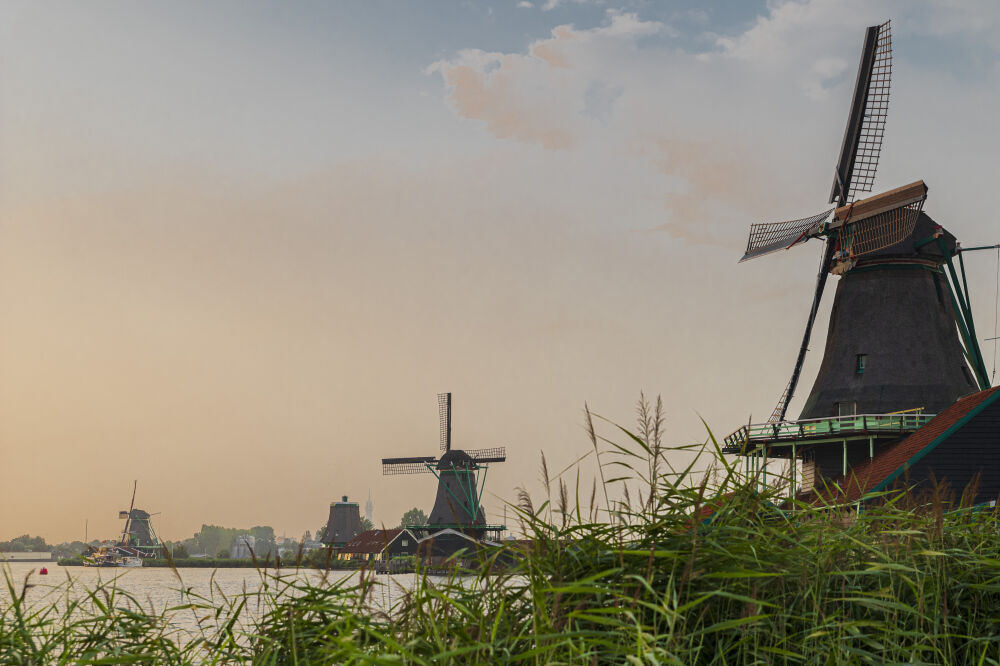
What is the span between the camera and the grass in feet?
12.8

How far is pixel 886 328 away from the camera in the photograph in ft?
99.1

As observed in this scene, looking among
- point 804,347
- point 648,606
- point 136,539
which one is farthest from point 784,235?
point 136,539

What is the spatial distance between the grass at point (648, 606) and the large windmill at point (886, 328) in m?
24.4

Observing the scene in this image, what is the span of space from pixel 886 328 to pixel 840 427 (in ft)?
13.8

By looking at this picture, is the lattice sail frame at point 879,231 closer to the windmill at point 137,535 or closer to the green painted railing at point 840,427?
the green painted railing at point 840,427

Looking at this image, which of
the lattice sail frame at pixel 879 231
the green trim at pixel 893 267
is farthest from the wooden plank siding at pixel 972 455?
A: the green trim at pixel 893 267

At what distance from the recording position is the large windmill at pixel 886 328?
2933 cm

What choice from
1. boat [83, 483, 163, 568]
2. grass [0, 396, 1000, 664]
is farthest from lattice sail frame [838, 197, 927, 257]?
boat [83, 483, 163, 568]

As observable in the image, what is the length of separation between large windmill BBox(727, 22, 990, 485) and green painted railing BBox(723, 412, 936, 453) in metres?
0.04

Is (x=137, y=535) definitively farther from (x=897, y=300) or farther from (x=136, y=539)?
(x=897, y=300)

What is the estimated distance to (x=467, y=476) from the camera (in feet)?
228

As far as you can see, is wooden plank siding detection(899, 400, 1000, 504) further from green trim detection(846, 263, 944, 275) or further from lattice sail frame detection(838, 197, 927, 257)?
green trim detection(846, 263, 944, 275)

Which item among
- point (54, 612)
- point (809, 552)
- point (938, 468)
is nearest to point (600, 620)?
point (809, 552)

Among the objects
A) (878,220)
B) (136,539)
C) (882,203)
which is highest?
(882,203)
